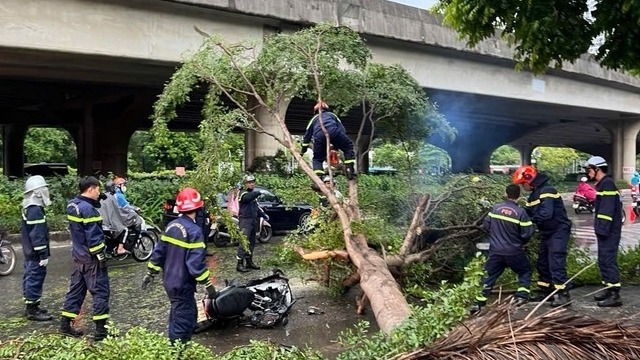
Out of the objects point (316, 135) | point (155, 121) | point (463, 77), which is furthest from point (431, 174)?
point (463, 77)

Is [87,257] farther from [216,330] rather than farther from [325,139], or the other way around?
[325,139]

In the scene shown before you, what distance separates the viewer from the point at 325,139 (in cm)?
734

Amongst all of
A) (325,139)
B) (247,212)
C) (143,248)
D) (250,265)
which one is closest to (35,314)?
(250,265)

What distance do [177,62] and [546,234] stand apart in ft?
35.3

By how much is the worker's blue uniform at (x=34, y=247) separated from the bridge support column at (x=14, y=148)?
109ft

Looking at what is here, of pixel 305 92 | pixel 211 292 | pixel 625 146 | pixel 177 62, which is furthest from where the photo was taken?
pixel 625 146

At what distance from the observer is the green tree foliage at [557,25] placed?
5547mm

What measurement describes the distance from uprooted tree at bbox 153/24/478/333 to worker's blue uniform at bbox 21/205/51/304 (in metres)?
1.75

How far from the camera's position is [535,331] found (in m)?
2.49

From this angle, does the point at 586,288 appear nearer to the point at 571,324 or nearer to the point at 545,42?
the point at 545,42

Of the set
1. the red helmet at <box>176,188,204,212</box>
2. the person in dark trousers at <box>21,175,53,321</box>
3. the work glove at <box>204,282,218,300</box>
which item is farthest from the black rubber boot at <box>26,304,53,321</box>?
the red helmet at <box>176,188,204,212</box>

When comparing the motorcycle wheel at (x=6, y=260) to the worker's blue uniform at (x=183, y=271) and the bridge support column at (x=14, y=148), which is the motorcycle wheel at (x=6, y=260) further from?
the bridge support column at (x=14, y=148)

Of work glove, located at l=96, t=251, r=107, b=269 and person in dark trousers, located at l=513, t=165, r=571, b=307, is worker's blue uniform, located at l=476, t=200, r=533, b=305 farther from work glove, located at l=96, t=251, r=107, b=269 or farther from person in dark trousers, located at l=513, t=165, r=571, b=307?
work glove, located at l=96, t=251, r=107, b=269

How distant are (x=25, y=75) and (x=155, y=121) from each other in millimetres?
14009
